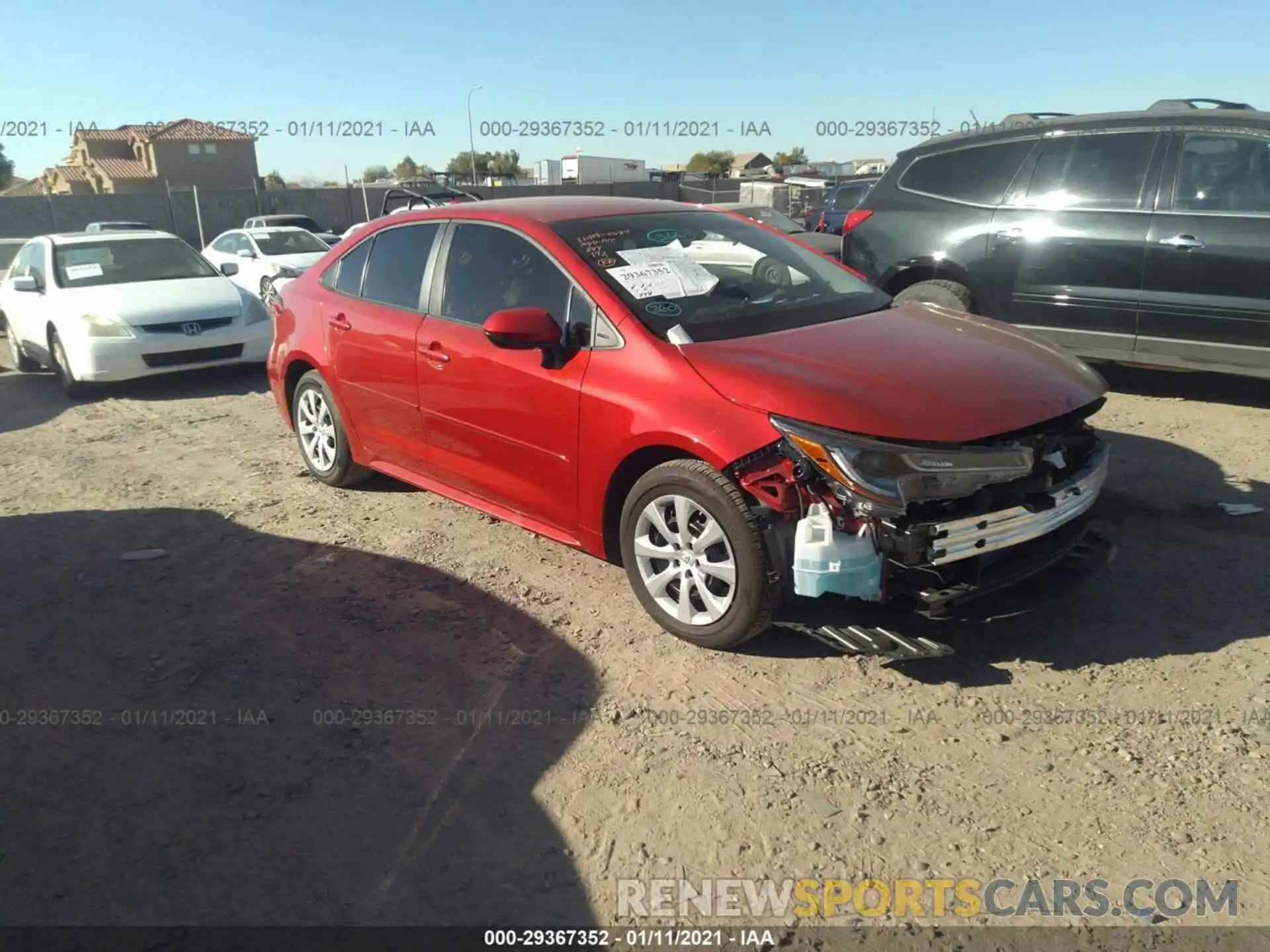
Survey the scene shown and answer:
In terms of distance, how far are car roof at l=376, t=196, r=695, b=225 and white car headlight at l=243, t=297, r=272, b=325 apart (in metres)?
4.66

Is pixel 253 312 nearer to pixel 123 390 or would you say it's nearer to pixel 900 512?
pixel 123 390

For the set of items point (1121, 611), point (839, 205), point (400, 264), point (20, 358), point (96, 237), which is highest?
point (839, 205)

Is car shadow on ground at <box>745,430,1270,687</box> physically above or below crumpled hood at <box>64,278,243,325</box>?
below

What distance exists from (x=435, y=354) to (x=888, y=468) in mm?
2345

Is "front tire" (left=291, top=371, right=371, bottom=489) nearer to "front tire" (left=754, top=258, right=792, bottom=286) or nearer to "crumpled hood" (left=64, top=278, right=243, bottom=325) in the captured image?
"front tire" (left=754, top=258, right=792, bottom=286)

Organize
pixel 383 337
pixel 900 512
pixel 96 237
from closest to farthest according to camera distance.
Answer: pixel 900 512 → pixel 383 337 → pixel 96 237

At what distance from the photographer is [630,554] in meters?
3.77

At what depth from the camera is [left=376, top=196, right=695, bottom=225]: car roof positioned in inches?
174

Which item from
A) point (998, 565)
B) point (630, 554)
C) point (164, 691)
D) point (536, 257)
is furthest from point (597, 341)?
point (164, 691)

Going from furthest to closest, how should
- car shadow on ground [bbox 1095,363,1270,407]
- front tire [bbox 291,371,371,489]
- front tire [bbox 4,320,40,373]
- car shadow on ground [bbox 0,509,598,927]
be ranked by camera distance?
front tire [bbox 4,320,40,373] → car shadow on ground [bbox 1095,363,1270,407] → front tire [bbox 291,371,371,489] → car shadow on ground [bbox 0,509,598,927]

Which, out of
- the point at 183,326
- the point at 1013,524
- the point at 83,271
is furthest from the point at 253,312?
the point at 1013,524

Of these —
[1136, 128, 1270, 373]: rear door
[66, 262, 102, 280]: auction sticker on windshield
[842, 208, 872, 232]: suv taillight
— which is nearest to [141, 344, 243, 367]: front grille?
[66, 262, 102, 280]: auction sticker on windshield

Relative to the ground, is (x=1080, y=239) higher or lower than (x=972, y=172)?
lower

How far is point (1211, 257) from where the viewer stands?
6.04m
